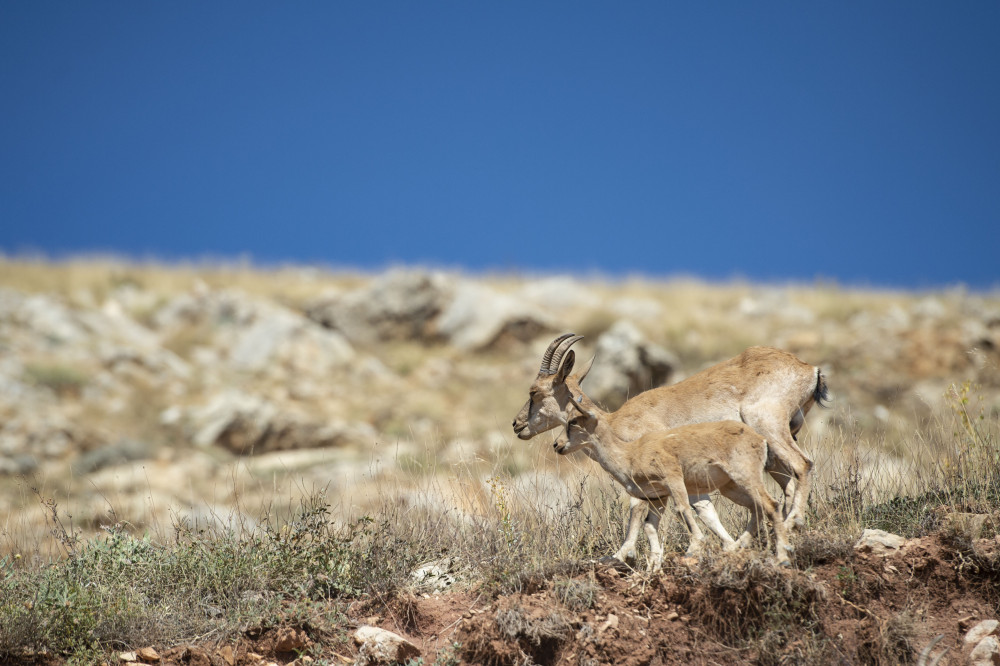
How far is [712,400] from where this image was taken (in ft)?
23.7

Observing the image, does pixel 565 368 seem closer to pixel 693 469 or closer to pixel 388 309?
pixel 693 469

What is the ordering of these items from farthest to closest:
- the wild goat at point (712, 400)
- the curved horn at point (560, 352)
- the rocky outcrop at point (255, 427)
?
the rocky outcrop at point (255, 427), the curved horn at point (560, 352), the wild goat at point (712, 400)

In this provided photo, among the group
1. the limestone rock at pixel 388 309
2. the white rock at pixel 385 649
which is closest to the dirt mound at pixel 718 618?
the white rock at pixel 385 649

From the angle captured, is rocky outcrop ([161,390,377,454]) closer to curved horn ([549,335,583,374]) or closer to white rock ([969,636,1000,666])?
curved horn ([549,335,583,374])

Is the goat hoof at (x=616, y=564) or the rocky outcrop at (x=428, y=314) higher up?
the rocky outcrop at (x=428, y=314)

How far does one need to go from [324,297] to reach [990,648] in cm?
2303

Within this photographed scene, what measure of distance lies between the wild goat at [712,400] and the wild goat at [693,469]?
1.36ft

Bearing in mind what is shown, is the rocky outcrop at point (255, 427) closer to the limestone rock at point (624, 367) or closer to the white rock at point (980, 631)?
the limestone rock at point (624, 367)

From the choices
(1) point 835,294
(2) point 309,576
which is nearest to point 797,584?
(2) point 309,576

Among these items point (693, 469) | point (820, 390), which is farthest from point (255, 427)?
point (693, 469)

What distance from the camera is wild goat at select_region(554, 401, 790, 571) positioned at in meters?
6.18

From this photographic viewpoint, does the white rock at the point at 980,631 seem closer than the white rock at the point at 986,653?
No

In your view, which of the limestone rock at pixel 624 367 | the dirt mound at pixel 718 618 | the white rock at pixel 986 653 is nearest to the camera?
the white rock at pixel 986 653

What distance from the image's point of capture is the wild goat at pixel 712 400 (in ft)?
23.2
